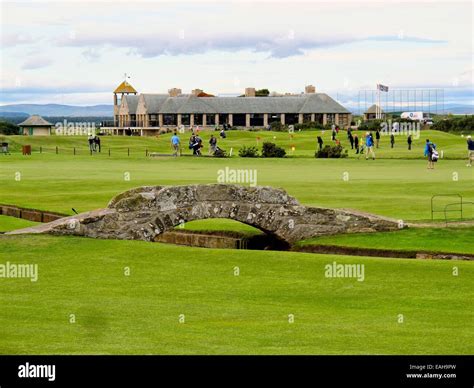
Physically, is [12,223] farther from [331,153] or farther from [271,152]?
[271,152]

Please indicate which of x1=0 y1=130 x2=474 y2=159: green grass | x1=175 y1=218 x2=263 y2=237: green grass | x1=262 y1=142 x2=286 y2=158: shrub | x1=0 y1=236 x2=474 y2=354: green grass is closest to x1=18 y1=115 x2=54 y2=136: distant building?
x1=0 y1=130 x2=474 y2=159: green grass

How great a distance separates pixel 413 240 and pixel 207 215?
6445mm

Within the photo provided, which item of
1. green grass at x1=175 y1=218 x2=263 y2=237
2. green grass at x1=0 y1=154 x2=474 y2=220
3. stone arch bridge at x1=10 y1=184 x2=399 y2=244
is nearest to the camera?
stone arch bridge at x1=10 y1=184 x2=399 y2=244

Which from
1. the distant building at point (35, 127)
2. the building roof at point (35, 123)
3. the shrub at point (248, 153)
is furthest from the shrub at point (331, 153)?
the building roof at point (35, 123)

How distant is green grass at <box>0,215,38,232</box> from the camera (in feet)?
128

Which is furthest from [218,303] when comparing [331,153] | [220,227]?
[331,153]

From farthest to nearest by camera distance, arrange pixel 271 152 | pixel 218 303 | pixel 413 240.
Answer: pixel 271 152, pixel 413 240, pixel 218 303

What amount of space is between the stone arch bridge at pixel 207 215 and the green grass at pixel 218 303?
3.23ft

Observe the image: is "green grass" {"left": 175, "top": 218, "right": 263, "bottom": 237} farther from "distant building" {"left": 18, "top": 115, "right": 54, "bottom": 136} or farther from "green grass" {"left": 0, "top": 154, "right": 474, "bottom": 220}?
"distant building" {"left": 18, "top": 115, "right": 54, "bottom": 136}

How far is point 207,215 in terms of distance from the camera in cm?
3372

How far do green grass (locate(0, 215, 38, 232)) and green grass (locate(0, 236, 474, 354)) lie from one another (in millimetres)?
6633

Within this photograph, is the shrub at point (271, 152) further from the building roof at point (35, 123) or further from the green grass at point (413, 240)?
the building roof at point (35, 123)

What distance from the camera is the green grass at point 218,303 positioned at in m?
18.5
